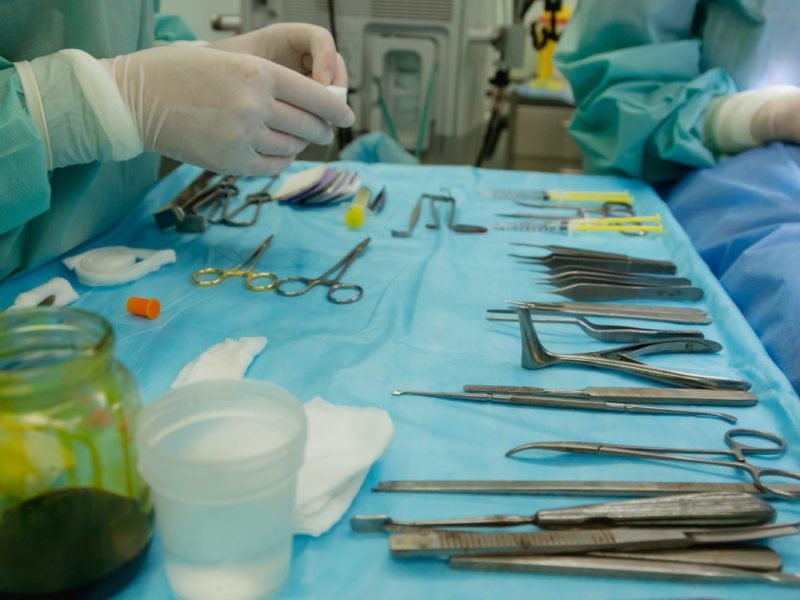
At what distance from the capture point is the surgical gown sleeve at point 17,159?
79cm

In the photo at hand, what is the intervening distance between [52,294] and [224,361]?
32cm

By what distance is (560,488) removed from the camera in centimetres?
61

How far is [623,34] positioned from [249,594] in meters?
1.62

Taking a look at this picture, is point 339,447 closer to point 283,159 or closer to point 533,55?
point 283,159

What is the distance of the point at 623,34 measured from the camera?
168 centimetres

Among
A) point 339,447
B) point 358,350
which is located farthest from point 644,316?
point 339,447

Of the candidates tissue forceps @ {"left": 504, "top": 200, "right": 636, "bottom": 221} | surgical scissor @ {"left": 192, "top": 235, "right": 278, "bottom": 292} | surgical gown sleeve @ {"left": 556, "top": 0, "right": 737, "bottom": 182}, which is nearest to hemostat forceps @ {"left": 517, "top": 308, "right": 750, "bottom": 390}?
surgical scissor @ {"left": 192, "top": 235, "right": 278, "bottom": 292}

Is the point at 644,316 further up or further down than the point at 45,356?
further down

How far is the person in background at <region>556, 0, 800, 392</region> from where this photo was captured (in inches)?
48.9

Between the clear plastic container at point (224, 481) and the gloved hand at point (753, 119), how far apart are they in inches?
49.9

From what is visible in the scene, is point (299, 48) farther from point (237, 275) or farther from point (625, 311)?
point (625, 311)

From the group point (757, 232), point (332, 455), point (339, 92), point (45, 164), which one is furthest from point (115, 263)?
point (757, 232)

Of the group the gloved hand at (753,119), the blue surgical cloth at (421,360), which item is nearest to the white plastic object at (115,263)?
the blue surgical cloth at (421,360)

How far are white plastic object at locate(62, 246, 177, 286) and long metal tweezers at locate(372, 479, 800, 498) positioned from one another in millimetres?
597
